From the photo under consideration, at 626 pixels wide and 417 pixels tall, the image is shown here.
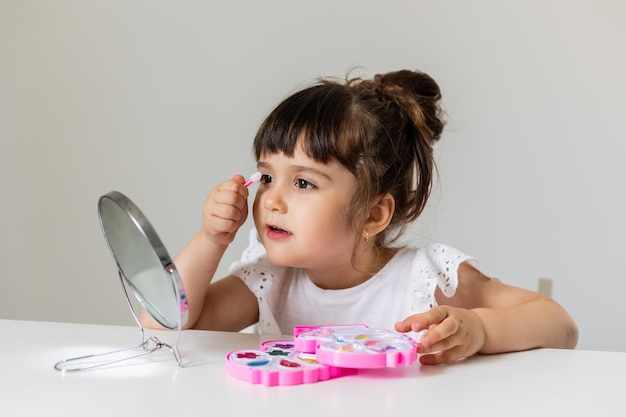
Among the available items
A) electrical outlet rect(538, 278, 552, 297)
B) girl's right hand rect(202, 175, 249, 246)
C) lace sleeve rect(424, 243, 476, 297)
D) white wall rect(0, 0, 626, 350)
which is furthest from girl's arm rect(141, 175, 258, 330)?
electrical outlet rect(538, 278, 552, 297)

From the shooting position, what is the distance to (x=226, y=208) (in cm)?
106

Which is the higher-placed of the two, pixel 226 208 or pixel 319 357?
pixel 226 208

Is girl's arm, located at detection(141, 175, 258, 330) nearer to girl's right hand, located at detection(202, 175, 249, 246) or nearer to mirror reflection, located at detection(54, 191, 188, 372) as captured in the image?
Answer: girl's right hand, located at detection(202, 175, 249, 246)

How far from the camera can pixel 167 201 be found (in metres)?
2.12

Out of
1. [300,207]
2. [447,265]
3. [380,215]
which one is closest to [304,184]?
[300,207]

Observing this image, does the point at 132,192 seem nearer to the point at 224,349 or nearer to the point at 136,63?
the point at 136,63

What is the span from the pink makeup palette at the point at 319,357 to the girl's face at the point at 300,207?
229 mm

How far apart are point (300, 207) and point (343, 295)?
0.24m

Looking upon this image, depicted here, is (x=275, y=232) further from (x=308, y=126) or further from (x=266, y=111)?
(x=266, y=111)

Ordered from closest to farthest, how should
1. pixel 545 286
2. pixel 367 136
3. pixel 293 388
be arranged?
pixel 293 388 < pixel 367 136 < pixel 545 286

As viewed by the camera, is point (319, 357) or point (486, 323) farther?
point (486, 323)

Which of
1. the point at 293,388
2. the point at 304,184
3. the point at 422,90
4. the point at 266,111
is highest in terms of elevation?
the point at 266,111

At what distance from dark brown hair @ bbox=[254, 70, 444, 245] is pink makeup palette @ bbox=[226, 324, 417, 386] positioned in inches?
12.6

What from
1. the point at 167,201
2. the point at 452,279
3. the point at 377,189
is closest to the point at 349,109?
the point at 377,189
